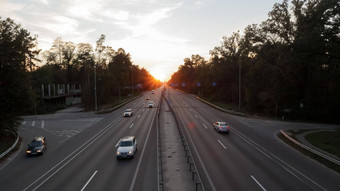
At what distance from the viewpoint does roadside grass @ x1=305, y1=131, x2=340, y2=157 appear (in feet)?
69.2

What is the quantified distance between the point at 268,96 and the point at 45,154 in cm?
4034

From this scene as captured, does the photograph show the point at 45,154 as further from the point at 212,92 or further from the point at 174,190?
the point at 212,92

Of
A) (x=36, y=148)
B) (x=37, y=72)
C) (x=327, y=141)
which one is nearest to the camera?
(x=36, y=148)

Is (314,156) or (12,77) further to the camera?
(12,77)

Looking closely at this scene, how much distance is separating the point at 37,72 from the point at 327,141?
256 ft

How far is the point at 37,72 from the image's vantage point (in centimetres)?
7288

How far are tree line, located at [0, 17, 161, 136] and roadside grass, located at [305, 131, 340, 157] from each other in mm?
34160

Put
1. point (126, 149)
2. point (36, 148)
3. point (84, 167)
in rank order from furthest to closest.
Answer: point (36, 148), point (126, 149), point (84, 167)

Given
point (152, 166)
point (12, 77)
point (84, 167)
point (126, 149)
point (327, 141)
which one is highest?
point (12, 77)

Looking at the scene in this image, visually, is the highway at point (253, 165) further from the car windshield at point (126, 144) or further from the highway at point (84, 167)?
the car windshield at point (126, 144)

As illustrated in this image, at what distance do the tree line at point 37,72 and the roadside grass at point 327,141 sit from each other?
3416cm

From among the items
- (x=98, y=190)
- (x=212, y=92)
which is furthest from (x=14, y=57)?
(x=212, y=92)

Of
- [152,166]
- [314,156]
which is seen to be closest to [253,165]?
[314,156]

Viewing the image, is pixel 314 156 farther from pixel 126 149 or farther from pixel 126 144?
pixel 126 144
